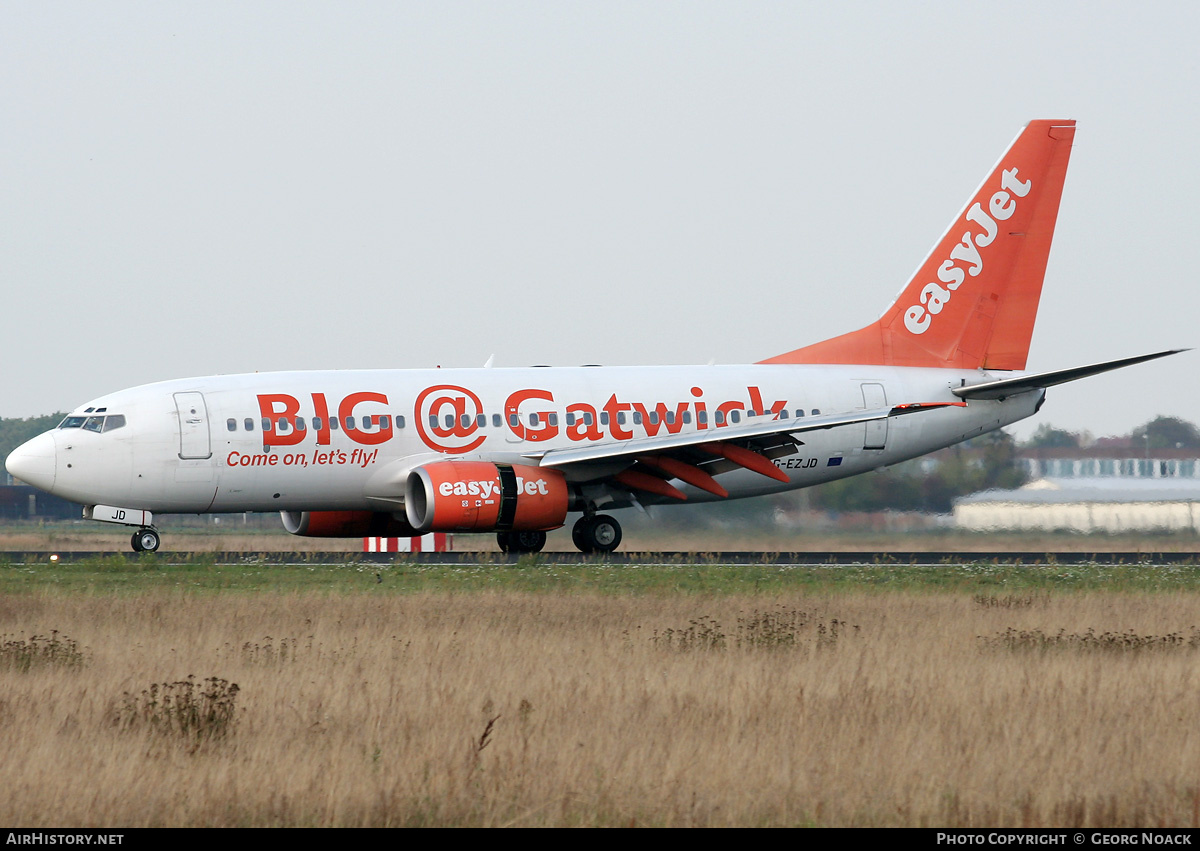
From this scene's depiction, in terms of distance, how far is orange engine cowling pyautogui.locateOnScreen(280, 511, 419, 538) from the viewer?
88.8 feet

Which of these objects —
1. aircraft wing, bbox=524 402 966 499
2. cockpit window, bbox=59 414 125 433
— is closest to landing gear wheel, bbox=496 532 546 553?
aircraft wing, bbox=524 402 966 499

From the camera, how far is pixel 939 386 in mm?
29047

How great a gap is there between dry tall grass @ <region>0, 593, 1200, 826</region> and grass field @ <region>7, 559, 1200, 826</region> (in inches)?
1.0

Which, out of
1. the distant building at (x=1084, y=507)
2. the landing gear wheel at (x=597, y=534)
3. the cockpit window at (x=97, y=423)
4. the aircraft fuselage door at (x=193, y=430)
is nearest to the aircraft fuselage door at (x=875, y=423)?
the distant building at (x=1084, y=507)

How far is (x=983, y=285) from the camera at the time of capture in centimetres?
2984

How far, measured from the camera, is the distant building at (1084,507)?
29.8 m

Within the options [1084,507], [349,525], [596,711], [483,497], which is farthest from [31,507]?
[596,711]

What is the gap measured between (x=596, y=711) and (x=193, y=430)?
16.3 meters

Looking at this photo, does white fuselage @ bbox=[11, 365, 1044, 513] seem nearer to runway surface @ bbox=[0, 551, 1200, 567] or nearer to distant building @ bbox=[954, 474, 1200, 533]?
runway surface @ bbox=[0, 551, 1200, 567]

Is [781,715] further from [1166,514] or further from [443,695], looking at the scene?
[1166,514]

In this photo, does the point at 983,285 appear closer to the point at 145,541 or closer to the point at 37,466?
the point at 145,541

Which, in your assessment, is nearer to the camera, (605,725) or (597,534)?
(605,725)

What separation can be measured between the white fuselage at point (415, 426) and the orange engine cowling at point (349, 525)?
1.33m
